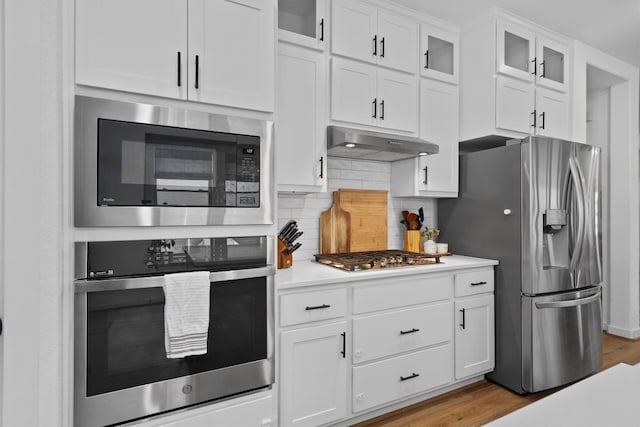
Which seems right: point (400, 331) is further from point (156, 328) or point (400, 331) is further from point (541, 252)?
point (156, 328)

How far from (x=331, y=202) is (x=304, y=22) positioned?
1251 millimetres

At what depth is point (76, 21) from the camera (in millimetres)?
1262

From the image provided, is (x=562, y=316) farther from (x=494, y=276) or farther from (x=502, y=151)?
(x=502, y=151)

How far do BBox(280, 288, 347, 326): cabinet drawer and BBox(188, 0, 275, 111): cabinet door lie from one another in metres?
0.99

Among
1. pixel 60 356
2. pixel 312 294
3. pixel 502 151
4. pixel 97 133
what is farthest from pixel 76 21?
pixel 502 151

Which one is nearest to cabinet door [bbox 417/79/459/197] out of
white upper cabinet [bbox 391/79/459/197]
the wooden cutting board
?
white upper cabinet [bbox 391/79/459/197]

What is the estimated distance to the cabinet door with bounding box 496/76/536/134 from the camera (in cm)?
266

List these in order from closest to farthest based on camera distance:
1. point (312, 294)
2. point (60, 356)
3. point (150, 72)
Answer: point (60, 356)
point (150, 72)
point (312, 294)

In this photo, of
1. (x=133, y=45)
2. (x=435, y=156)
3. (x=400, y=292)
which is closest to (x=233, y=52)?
(x=133, y=45)

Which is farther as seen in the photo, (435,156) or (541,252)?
(435,156)

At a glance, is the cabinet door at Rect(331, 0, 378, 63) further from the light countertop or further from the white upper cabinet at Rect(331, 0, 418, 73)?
the light countertop

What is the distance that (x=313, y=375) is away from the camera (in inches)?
71.0

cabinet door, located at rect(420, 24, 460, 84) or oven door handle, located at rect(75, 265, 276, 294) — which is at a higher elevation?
cabinet door, located at rect(420, 24, 460, 84)

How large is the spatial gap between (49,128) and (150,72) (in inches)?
18.3
